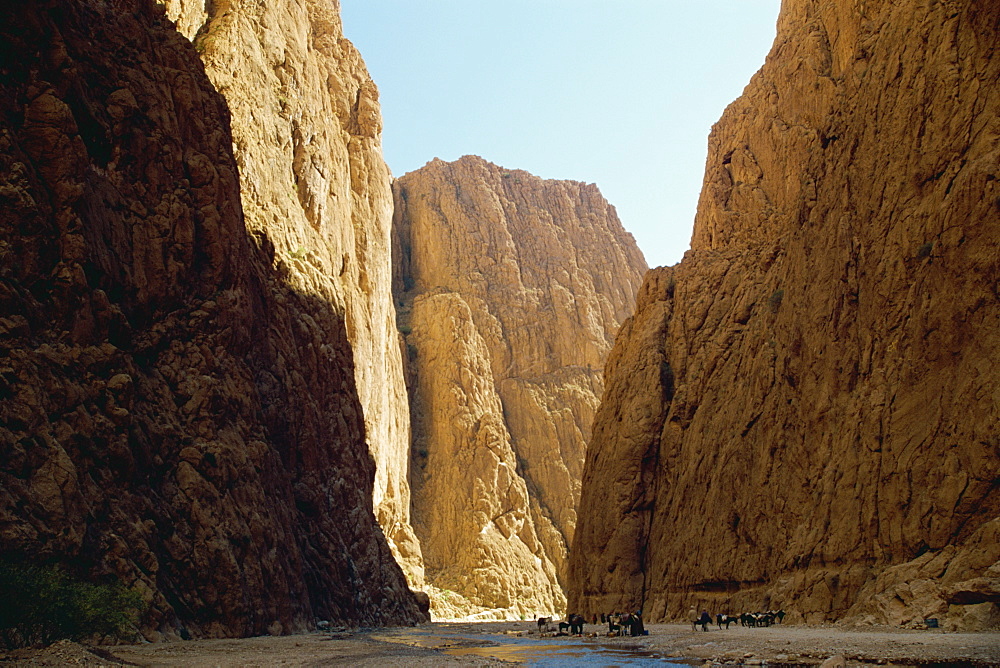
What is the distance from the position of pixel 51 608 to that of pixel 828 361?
23353 mm

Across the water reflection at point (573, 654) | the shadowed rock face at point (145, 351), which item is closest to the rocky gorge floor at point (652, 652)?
the water reflection at point (573, 654)

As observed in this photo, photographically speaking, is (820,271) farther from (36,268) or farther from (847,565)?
(36,268)

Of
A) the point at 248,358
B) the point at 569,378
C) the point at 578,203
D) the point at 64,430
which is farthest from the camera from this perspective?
the point at 578,203

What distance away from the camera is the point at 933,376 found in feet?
73.0

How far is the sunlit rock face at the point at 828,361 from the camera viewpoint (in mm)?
21359

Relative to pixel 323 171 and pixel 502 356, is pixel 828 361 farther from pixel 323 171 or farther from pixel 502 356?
pixel 502 356

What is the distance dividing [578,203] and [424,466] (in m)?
47.0

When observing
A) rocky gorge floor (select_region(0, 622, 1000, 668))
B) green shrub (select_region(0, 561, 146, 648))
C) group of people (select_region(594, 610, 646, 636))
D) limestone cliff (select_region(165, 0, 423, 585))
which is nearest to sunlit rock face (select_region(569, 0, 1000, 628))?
rocky gorge floor (select_region(0, 622, 1000, 668))

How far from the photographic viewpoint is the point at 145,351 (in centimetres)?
2673

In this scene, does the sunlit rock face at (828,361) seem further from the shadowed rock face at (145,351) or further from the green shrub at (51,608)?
the green shrub at (51,608)

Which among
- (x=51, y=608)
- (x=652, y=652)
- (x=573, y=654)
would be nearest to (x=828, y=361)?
(x=652, y=652)

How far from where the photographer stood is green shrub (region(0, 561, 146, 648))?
14.4 m

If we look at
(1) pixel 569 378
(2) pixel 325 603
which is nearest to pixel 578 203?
(1) pixel 569 378

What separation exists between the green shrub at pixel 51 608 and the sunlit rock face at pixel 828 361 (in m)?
17.7
